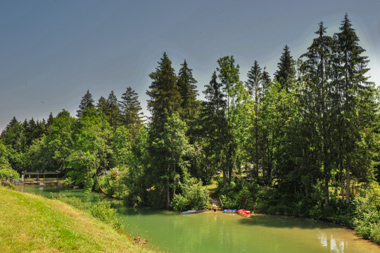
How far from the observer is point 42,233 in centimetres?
1054

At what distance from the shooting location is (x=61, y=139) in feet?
195

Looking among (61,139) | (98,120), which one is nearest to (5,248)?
(98,120)

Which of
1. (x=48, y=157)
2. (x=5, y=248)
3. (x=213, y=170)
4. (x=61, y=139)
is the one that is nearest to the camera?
(x=5, y=248)

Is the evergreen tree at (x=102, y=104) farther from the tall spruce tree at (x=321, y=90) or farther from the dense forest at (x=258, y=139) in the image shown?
the tall spruce tree at (x=321, y=90)

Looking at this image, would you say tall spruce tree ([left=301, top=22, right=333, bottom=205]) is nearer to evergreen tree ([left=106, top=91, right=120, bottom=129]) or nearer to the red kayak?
the red kayak

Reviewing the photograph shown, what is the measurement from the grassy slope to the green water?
6.84 meters

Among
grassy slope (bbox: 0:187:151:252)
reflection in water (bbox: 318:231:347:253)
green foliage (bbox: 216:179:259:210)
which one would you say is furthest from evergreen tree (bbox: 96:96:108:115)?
reflection in water (bbox: 318:231:347:253)

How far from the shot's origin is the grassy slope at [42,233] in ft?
31.2

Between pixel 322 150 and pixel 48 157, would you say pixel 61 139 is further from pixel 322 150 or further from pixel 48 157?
pixel 322 150

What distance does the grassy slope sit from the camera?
9508 mm

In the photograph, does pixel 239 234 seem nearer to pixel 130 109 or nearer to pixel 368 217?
pixel 368 217

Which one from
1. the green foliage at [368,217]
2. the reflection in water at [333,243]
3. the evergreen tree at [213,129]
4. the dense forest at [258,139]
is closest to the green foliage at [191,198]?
the dense forest at [258,139]

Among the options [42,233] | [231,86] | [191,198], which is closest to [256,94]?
[231,86]

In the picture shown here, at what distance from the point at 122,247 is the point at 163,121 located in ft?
68.8
